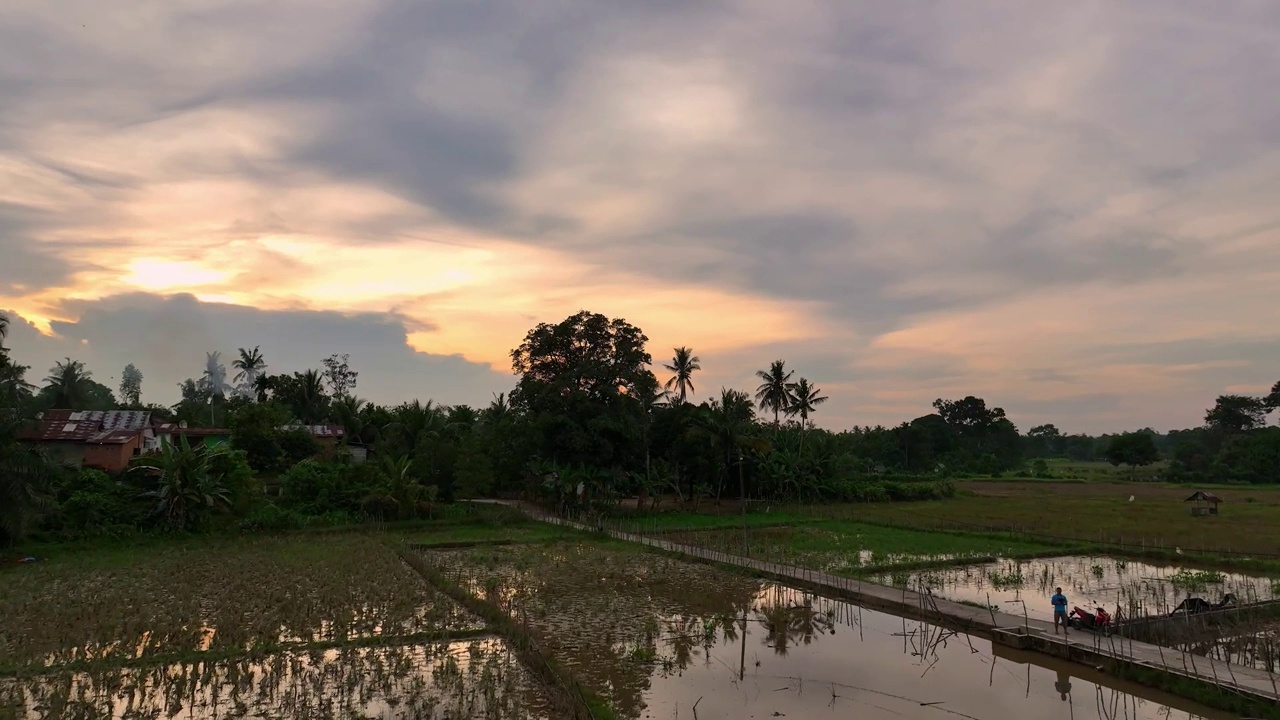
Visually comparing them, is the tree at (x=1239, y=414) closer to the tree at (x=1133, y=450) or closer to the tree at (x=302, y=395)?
the tree at (x=1133, y=450)

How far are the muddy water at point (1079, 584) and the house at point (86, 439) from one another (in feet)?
92.8

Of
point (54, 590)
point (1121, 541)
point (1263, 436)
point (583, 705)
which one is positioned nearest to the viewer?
point (583, 705)

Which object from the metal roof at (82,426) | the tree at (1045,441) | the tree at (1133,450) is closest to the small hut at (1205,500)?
the tree at (1133,450)

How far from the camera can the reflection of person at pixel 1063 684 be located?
436 inches

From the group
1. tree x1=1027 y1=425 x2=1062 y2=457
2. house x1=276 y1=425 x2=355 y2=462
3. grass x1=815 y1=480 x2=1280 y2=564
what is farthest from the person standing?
tree x1=1027 y1=425 x2=1062 y2=457

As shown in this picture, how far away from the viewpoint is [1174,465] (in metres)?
66.7

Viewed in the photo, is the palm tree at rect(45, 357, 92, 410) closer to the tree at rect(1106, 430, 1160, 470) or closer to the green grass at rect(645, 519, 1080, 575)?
the green grass at rect(645, 519, 1080, 575)

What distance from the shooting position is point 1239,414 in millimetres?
80625

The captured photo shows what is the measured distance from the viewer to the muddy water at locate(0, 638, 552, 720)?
32.2 ft

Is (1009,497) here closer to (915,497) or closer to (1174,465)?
(915,497)

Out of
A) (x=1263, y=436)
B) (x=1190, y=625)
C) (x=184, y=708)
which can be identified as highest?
(x=1263, y=436)

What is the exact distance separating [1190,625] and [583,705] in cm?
1087

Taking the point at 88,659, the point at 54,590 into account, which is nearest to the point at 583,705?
the point at 88,659

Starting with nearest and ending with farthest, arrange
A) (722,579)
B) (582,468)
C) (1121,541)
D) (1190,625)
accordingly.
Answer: (1190,625) < (722,579) < (1121,541) < (582,468)
